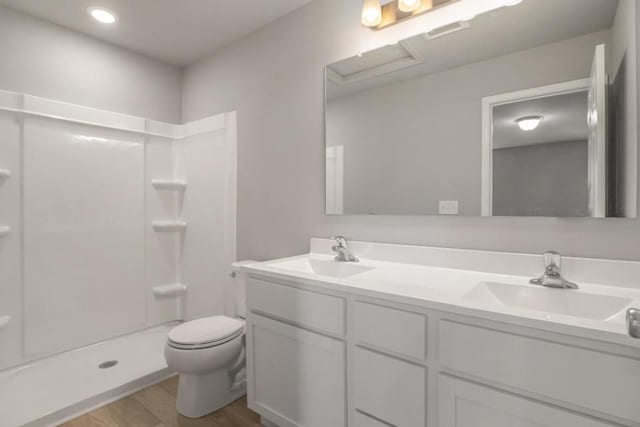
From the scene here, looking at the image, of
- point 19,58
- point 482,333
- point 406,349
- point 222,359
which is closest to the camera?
point 482,333

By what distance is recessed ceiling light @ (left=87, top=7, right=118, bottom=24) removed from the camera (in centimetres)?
206

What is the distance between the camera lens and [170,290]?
110 inches

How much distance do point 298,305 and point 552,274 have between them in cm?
101

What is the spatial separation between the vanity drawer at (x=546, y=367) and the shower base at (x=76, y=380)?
1.94 meters

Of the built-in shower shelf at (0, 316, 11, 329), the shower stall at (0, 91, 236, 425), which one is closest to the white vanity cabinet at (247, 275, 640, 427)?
the shower stall at (0, 91, 236, 425)

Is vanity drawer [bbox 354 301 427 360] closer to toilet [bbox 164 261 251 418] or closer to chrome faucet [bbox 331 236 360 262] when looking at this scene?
chrome faucet [bbox 331 236 360 262]

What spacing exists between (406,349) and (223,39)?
2490 mm

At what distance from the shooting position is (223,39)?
7.96 feet

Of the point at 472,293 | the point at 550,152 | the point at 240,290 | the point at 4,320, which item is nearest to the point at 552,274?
the point at 472,293

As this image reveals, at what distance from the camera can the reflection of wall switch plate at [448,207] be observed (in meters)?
1.48

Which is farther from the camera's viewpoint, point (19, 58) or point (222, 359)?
point (19, 58)

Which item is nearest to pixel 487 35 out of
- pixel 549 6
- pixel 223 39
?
pixel 549 6

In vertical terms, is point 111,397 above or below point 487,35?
below

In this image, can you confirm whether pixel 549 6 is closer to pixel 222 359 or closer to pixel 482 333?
pixel 482 333
